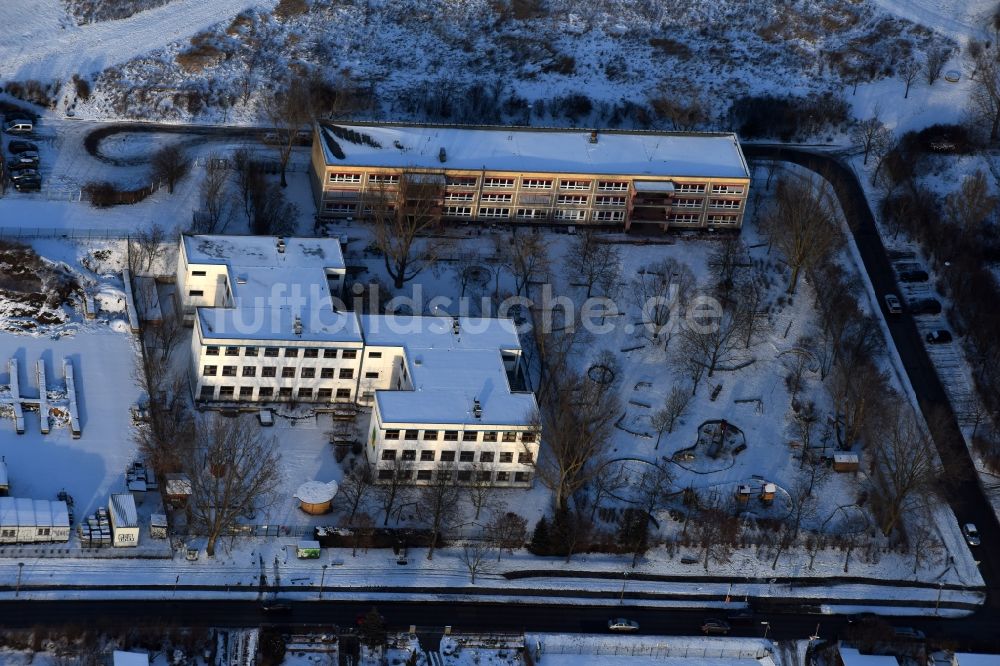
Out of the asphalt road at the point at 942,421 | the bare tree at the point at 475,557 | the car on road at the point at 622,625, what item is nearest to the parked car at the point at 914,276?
the asphalt road at the point at 942,421

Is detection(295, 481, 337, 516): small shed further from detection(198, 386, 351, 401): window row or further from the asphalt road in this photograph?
the asphalt road

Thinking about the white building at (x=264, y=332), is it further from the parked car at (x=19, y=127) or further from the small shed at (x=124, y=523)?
the parked car at (x=19, y=127)

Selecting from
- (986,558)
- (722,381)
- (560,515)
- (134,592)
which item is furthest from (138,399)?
(986,558)

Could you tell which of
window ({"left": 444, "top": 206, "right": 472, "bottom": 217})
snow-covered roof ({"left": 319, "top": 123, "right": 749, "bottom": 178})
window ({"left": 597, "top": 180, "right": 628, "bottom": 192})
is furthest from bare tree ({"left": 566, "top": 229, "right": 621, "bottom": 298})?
window ({"left": 444, "top": 206, "right": 472, "bottom": 217})

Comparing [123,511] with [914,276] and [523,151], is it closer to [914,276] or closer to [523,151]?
[523,151]

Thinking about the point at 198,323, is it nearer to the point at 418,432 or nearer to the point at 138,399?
the point at 138,399

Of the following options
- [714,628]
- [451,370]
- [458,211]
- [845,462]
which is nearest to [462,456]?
[451,370]
